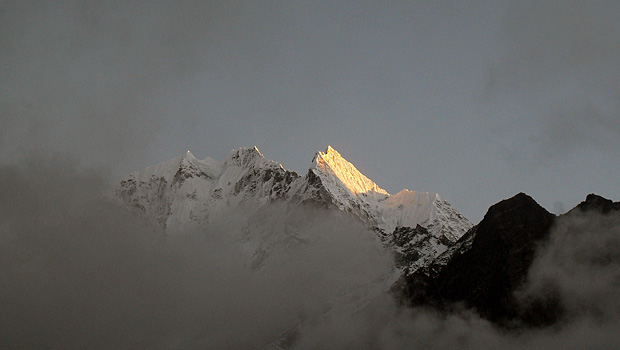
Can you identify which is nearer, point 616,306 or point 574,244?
point 616,306

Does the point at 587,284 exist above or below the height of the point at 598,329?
above

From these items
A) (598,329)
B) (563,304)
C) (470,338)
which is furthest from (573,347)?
(470,338)

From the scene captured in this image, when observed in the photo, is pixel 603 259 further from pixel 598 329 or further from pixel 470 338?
pixel 470 338

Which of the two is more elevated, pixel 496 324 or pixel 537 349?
pixel 496 324

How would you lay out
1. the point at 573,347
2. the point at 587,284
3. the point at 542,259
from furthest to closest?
the point at 542,259, the point at 587,284, the point at 573,347

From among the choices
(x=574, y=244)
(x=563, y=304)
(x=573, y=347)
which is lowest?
(x=573, y=347)

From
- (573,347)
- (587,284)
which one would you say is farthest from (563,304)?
(573,347)

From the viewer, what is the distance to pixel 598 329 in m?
172

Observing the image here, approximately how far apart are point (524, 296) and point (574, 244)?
16.9 metres

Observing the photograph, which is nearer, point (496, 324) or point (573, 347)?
point (573, 347)

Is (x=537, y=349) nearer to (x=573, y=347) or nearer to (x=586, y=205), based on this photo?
(x=573, y=347)

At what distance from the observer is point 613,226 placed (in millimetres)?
193875

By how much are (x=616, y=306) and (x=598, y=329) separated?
306 inches

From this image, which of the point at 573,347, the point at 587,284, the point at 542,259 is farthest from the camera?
the point at 542,259
